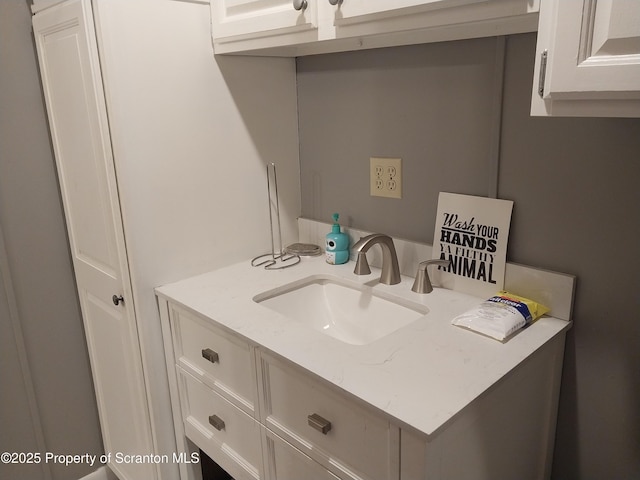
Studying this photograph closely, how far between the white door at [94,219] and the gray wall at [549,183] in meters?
0.73

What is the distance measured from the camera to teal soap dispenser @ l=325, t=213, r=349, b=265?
5.14 feet

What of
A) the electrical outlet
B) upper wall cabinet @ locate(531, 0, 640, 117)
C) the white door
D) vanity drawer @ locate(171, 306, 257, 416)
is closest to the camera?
upper wall cabinet @ locate(531, 0, 640, 117)

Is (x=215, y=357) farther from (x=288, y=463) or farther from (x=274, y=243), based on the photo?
(x=274, y=243)

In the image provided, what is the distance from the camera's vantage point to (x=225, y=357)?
127 centimetres

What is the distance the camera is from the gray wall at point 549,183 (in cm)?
106

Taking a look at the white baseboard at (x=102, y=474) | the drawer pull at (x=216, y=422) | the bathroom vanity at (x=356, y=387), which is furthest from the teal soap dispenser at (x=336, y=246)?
the white baseboard at (x=102, y=474)

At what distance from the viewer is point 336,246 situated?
5.14 feet

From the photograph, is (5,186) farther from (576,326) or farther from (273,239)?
(576,326)

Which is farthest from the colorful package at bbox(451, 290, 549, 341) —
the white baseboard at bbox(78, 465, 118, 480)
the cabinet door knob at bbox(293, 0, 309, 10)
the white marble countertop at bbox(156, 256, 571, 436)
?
the white baseboard at bbox(78, 465, 118, 480)

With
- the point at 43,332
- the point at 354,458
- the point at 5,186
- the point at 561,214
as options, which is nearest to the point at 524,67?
the point at 561,214

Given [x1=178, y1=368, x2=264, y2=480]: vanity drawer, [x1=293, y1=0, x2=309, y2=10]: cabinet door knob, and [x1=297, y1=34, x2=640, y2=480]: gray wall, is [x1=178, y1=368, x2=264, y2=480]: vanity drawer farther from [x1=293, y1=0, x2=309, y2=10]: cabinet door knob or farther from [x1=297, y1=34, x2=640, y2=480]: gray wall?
[x1=293, y1=0, x2=309, y2=10]: cabinet door knob

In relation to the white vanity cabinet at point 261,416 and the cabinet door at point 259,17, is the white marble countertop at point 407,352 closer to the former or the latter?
the white vanity cabinet at point 261,416

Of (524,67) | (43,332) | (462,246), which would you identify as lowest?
(43,332)

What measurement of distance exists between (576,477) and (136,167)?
1355 millimetres
